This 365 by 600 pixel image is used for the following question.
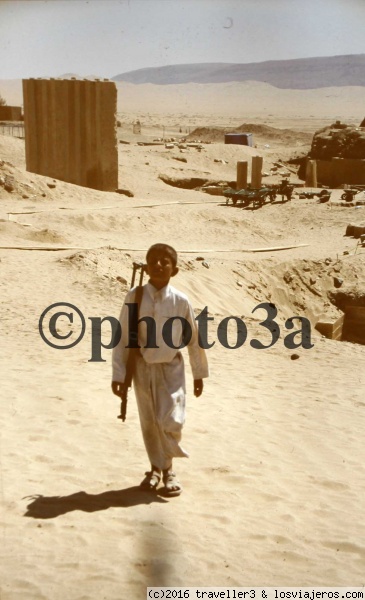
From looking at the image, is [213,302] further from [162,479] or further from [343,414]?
[162,479]

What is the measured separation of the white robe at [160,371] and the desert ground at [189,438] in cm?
43

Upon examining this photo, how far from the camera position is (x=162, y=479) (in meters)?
4.60

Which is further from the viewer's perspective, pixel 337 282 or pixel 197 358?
pixel 337 282

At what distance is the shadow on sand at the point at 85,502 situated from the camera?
422cm

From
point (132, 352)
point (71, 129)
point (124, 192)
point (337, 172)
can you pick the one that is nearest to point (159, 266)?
point (132, 352)

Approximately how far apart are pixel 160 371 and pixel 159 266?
0.60m

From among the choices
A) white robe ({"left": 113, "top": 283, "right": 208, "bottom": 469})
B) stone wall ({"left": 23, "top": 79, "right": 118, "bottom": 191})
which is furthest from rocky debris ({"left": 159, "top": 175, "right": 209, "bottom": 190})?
white robe ({"left": 113, "top": 283, "right": 208, "bottom": 469})

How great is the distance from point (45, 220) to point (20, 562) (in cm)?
1228

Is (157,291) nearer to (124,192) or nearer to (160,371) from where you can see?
(160,371)

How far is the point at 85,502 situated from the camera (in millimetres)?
Answer: 4379

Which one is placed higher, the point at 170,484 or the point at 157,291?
the point at 157,291

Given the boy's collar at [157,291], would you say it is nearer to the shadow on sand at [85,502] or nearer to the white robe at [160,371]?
the white robe at [160,371]

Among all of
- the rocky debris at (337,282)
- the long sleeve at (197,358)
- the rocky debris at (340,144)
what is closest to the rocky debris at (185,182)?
the rocky debris at (340,144)

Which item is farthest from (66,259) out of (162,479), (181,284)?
(162,479)
